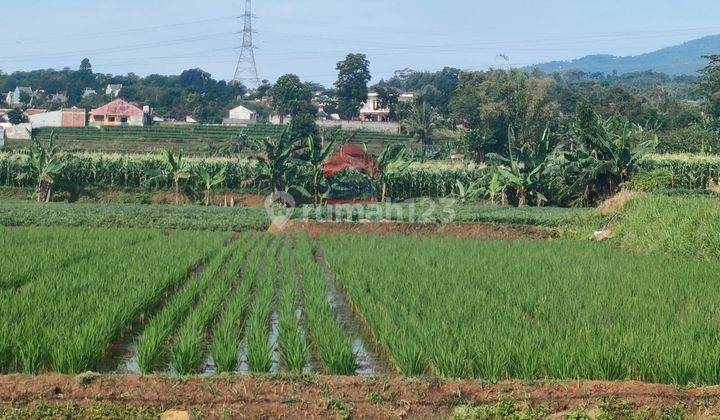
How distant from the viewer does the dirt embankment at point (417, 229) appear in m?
17.4

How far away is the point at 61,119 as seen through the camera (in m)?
55.9

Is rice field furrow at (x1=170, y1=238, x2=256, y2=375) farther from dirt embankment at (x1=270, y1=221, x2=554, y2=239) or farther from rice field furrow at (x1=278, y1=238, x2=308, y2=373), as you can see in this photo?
dirt embankment at (x1=270, y1=221, x2=554, y2=239)

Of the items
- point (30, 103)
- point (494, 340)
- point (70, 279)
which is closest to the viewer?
point (494, 340)

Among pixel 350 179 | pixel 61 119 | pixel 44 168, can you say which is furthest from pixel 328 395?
pixel 61 119

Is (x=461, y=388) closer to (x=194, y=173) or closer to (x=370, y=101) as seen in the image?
(x=194, y=173)

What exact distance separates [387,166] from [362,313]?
16.1 meters

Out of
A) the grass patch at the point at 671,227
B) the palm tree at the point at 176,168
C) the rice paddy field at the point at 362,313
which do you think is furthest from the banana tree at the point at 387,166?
the rice paddy field at the point at 362,313

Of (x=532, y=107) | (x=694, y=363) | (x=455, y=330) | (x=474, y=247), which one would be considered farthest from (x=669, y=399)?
(x=532, y=107)

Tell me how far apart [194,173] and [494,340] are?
20.9 metres

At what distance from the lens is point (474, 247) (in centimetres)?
1350

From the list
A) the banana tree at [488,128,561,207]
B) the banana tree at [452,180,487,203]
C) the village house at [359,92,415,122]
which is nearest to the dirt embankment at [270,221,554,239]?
the banana tree at [488,128,561,207]

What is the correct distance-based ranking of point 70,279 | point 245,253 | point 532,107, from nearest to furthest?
point 70,279, point 245,253, point 532,107

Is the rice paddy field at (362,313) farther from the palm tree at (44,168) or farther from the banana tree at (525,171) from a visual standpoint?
the palm tree at (44,168)

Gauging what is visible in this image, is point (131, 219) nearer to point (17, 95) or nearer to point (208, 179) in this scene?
point (208, 179)
